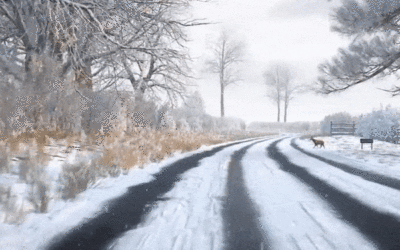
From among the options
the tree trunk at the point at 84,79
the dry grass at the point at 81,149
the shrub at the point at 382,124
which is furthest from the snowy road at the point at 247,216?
the shrub at the point at 382,124

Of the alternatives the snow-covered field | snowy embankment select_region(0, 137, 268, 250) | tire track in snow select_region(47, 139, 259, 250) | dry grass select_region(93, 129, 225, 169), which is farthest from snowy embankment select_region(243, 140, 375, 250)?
dry grass select_region(93, 129, 225, 169)

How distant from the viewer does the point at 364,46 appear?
29.7 feet

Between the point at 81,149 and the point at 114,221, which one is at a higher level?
the point at 81,149

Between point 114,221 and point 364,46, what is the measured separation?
414 inches

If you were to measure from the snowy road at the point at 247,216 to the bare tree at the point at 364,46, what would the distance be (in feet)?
18.6

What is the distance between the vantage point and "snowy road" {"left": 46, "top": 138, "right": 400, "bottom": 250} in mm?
2029

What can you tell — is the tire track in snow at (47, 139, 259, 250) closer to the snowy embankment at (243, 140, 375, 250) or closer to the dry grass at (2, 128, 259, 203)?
the dry grass at (2, 128, 259, 203)

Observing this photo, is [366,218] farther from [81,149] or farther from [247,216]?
[81,149]

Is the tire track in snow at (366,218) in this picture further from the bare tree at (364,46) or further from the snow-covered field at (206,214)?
the bare tree at (364,46)

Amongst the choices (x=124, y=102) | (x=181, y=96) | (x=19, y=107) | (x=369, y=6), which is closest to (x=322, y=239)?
(x=19, y=107)

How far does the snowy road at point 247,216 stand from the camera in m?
2.03

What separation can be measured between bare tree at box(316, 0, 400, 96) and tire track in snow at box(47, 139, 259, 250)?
26.6ft

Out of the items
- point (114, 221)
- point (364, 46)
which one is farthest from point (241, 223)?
point (364, 46)

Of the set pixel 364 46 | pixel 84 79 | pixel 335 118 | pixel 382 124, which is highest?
pixel 364 46
